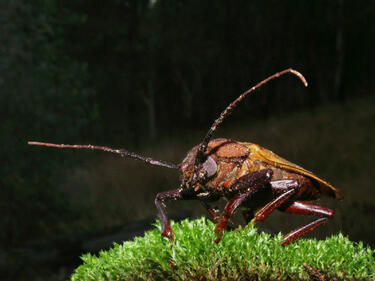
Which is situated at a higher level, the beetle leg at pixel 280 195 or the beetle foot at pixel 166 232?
the beetle leg at pixel 280 195

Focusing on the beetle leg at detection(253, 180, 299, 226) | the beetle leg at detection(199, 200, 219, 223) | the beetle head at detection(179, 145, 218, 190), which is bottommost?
the beetle leg at detection(199, 200, 219, 223)

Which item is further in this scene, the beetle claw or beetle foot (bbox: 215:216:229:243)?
the beetle claw

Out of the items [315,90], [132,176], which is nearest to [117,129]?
[315,90]

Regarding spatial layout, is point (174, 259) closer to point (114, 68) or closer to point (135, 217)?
point (135, 217)

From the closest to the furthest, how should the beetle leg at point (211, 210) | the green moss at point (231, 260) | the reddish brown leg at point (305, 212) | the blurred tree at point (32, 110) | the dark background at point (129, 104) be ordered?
the green moss at point (231, 260) → the reddish brown leg at point (305, 212) → the beetle leg at point (211, 210) → the dark background at point (129, 104) → the blurred tree at point (32, 110)

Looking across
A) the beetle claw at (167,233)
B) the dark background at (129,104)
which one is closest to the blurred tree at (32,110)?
the dark background at (129,104)

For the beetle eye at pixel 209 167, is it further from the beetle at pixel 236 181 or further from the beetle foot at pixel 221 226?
the beetle foot at pixel 221 226

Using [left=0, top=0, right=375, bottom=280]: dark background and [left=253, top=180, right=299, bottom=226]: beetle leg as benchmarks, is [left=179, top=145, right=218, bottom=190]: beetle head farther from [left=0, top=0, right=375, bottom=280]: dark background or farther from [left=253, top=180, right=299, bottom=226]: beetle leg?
[left=0, top=0, right=375, bottom=280]: dark background

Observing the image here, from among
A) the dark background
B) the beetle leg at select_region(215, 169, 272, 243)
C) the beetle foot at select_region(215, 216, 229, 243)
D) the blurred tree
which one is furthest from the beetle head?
the blurred tree
